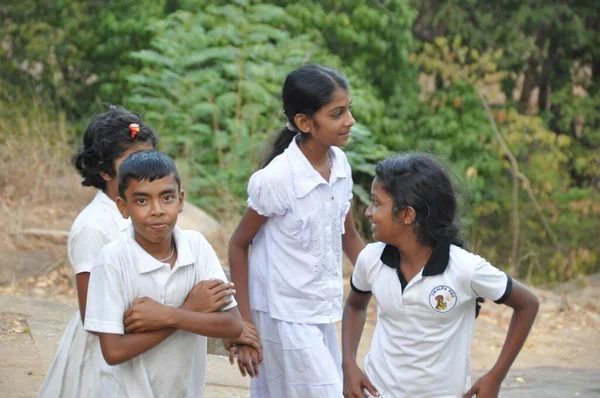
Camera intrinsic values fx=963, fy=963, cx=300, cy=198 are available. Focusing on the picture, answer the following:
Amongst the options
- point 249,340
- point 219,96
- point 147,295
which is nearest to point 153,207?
point 147,295

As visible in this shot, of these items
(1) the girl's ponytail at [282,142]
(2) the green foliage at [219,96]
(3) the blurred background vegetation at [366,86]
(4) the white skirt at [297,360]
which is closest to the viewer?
(4) the white skirt at [297,360]

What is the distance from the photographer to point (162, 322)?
2768 mm

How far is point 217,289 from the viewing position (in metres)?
2.88

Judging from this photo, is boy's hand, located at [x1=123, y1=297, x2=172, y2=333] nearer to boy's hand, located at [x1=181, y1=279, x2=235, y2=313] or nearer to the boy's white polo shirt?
boy's hand, located at [x1=181, y1=279, x2=235, y2=313]

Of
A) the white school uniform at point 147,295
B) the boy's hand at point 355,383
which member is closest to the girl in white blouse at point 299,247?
the boy's hand at point 355,383

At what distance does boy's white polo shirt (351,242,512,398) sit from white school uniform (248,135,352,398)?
1.98 ft

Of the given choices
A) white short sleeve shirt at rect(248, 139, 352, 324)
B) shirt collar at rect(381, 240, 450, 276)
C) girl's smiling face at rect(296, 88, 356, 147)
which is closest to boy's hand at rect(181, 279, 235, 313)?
shirt collar at rect(381, 240, 450, 276)

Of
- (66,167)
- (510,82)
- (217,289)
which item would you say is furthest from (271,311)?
(510,82)

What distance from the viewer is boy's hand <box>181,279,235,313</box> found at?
2848 mm

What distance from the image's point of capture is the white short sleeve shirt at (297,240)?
3678 mm

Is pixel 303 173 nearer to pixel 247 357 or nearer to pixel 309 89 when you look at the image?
pixel 309 89

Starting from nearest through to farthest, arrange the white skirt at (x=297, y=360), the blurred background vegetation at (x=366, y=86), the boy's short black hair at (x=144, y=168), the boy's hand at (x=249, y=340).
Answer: the boy's short black hair at (x=144, y=168) → the boy's hand at (x=249, y=340) → the white skirt at (x=297, y=360) → the blurred background vegetation at (x=366, y=86)

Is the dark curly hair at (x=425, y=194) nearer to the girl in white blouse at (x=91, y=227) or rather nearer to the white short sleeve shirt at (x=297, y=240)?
the white short sleeve shirt at (x=297, y=240)

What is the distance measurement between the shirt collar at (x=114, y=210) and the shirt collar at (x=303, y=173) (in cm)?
72
